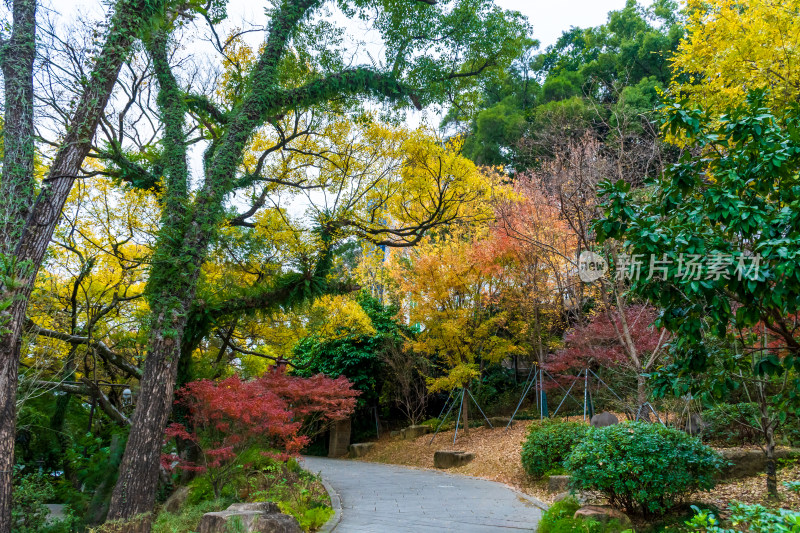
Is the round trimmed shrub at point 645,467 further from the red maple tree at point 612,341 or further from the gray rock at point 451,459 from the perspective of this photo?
the gray rock at point 451,459

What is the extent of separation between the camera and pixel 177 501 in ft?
23.8

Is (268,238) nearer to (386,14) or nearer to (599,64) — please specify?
(386,14)

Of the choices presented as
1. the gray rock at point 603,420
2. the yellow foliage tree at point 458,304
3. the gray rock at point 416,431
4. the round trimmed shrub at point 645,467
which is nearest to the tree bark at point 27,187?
the round trimmed shrub at point 645,467

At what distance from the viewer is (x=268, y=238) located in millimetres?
9000

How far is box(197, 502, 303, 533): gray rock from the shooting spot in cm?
511

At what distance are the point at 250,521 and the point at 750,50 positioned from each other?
28.5 ft

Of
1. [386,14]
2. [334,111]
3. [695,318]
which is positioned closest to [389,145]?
[334,111]

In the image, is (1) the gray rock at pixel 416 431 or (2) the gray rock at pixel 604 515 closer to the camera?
(2) the gray rock at pixel 604 515

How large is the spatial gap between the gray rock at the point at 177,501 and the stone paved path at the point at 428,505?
2.21m

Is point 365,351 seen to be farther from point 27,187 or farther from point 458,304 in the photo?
point 27,187

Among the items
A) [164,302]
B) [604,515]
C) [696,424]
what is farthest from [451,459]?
[164,302]

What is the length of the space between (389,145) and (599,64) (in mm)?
16923

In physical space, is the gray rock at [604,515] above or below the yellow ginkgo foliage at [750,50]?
below

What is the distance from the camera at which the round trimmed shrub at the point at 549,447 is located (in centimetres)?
866
